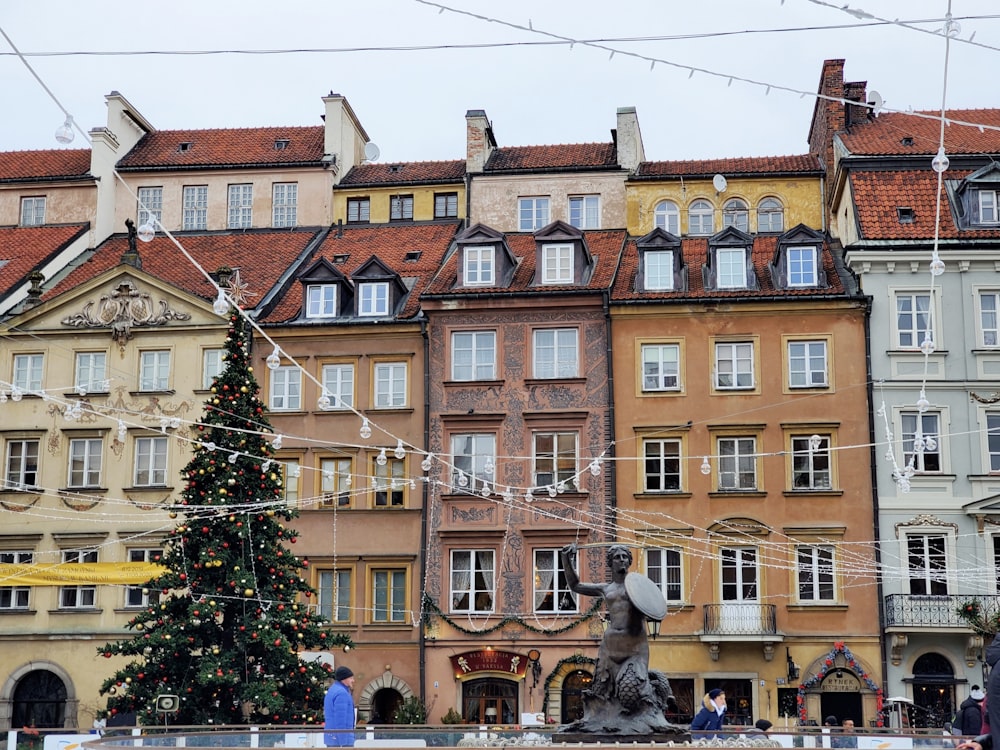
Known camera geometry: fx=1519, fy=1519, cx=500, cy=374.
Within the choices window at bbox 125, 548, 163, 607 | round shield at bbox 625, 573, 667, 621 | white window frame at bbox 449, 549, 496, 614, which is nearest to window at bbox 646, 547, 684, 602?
white window frame at bbox 449, 549, 496, 614

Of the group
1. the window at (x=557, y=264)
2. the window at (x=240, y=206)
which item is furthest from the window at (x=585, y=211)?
the window at (x=240, y=206)

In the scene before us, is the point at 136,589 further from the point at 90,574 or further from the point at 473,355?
the point at 473,355

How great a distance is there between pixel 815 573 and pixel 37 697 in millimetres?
22443

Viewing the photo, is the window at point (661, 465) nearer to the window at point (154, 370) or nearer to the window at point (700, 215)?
the window at point (700, 215)

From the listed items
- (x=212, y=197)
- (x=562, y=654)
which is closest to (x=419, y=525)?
(x=562, y=654)

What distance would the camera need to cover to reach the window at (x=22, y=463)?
147 ft

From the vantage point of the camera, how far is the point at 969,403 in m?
41.1

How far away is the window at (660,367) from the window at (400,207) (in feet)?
37.4

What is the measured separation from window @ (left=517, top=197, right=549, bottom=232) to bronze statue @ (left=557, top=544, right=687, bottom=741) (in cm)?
2972

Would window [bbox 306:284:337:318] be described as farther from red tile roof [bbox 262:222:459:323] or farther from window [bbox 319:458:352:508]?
window [bbox 319:458:352:508]

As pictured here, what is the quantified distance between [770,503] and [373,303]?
509 inches

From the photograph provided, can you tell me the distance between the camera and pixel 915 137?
4575cm

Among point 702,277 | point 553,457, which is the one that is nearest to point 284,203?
point 553,457

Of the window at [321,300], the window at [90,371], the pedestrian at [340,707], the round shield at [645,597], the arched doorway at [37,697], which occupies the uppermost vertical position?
the window at [321,300]
